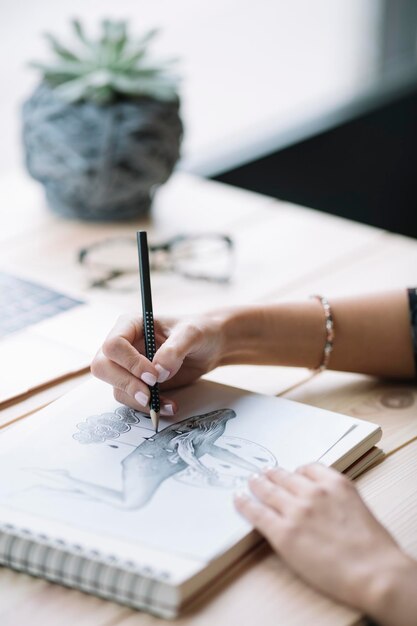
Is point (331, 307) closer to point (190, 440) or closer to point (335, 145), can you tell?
point (190, 440)

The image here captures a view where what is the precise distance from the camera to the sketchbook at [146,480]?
640mm

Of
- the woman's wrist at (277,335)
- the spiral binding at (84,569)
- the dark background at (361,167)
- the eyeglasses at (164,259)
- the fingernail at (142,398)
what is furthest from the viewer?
the dark background at (361,167)

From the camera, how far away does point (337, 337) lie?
1002 millimetres

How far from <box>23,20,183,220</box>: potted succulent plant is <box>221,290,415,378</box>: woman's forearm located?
45 cm

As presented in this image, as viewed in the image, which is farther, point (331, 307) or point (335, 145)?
point (335, 145)

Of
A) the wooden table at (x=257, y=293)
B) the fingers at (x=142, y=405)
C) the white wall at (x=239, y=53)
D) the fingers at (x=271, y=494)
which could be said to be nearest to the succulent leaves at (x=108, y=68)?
the wooden table at (x=257, y=293)

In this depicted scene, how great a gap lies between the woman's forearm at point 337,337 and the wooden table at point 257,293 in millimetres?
21

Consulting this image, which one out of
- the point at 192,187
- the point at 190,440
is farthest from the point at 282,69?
the point at 190,440

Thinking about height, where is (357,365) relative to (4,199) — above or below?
below

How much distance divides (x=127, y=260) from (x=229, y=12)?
1854mm

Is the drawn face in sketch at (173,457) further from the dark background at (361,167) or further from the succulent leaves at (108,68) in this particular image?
the dark background at (361,167)

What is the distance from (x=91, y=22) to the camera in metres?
2.57

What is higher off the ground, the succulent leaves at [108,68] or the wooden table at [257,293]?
the succulent leaves at [108,68]

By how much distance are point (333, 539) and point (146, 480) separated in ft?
0.56
